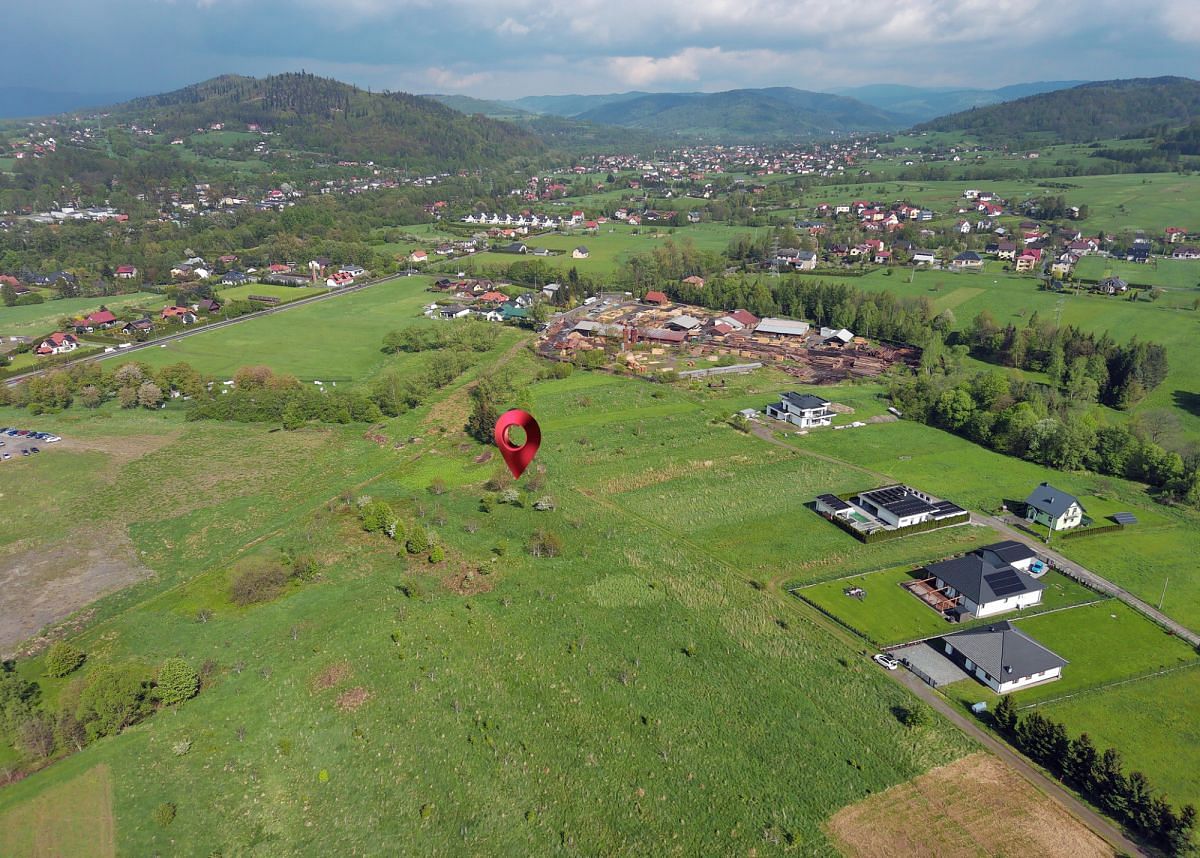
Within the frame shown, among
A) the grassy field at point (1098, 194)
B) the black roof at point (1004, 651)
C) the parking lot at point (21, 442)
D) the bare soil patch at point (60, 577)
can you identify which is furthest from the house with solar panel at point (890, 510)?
the grassy field at point (1098, 194)

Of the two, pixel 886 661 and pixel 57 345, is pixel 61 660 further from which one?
pixel 57 345

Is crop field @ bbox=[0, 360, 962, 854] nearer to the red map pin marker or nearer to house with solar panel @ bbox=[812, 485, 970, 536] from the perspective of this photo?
house with solar panel @ bbox=[812, 485, 970, 536]

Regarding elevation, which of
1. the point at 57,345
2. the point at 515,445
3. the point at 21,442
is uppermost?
the point at 515,445

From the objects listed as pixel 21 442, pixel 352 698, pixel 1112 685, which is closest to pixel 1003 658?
pixel 1112 685

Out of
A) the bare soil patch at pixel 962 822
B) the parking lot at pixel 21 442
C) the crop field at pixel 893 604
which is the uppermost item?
the parking lot at pixel 21 442

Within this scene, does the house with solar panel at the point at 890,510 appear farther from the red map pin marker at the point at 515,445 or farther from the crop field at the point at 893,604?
the red map pin marker at the point at 515,445

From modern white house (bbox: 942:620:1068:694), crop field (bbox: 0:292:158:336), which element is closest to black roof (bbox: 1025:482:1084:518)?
modern white house (bbox: 942:620:1068:694)
